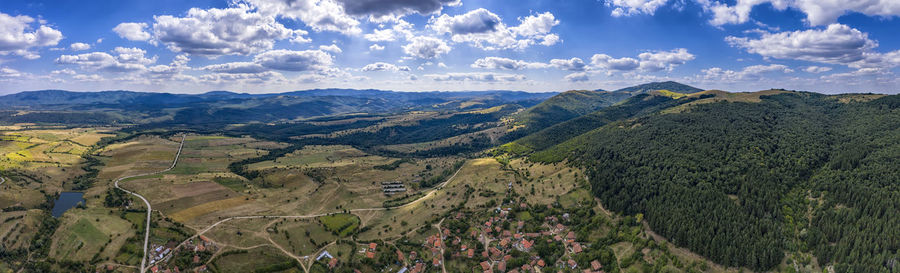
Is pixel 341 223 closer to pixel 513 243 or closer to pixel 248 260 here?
pixel 248 260

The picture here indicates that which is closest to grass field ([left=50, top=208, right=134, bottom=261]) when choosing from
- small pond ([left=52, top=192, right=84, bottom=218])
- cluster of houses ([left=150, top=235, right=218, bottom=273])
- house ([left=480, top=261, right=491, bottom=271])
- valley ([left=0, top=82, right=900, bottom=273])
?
valley ([left=0, top=82, right=900, bottom=273])

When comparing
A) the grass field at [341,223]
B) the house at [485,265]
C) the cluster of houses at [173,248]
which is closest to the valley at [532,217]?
the house at [485,265]

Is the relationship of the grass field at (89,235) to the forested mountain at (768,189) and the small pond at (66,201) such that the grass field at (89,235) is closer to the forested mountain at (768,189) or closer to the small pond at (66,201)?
the small pond at (66,201)

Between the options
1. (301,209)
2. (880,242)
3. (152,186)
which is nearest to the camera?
(880,242)

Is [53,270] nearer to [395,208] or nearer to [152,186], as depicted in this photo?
[152,186]

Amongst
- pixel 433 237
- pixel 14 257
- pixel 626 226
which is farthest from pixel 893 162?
pixel 14 257
